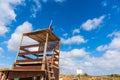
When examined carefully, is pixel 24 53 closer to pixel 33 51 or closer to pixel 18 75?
pixel 33 51

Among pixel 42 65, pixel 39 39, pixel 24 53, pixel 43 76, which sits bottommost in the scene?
pixel 43 76

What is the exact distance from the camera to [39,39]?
13.1 m

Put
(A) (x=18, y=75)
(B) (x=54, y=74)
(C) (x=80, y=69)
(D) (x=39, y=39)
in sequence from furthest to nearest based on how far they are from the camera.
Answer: (C) (x=80, y=69) → (D) (x=39, y=39) → (B) (x=54, y=74) → (A) (x=18, y=75)

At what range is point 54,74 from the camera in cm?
1185

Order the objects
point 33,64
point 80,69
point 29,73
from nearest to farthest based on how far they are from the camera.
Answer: point 29,73
point 33,64
point 80,69

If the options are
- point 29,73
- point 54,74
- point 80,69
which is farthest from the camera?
point 80,69

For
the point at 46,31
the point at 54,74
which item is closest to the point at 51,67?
the point at 54,74

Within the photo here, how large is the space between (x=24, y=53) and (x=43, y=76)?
2.74 m

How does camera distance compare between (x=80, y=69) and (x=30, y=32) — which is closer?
(x=30, y=32)

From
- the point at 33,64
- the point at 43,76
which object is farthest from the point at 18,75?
the point at 33,64

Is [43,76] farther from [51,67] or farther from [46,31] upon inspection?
[46,31]

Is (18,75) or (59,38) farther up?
(59,38)

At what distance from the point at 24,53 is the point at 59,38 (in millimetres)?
3508

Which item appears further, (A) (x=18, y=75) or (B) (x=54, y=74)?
(B) (x=54, y=74)
